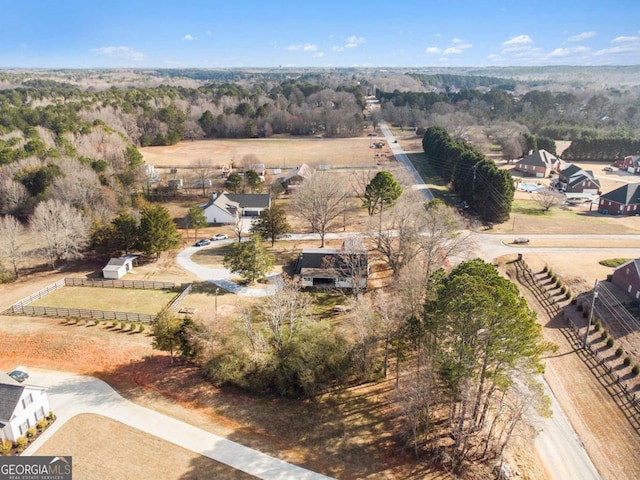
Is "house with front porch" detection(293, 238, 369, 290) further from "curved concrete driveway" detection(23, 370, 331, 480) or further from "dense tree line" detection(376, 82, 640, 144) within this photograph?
"dense tree line" detection(376, 82, 640, 144)

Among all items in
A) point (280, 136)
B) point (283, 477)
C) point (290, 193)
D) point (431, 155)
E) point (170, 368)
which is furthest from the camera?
point (280, 136)

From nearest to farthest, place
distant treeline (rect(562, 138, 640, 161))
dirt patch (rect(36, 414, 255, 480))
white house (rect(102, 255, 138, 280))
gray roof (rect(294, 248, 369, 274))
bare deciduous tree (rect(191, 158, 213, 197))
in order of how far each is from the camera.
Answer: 1. dirt patch (rect(36, 414, 255, 480))
2. gray roof (rect(294, 248, 369, 274))
3. white house (rect(102, 255, 138, 280))
4. bare deciduous tree (rect(191, 158, 213, 197))
5. distant treeline (rect(562, 138, 640, 161))

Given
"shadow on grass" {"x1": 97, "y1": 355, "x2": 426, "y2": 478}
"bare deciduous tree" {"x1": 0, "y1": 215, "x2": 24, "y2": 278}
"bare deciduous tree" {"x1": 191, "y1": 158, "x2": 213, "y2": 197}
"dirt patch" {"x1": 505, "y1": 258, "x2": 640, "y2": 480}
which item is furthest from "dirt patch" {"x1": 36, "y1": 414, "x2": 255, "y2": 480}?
"bare deciduous tree" {"x1": 191, "y1": 158, "x2": 213, "y2": 197}

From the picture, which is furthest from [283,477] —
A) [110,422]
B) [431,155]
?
[431,155]

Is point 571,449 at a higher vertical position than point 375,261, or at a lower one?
lower

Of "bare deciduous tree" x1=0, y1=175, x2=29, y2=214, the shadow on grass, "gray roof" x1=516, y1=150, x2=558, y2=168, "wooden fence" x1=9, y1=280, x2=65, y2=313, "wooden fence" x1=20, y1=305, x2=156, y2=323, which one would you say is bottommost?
the shadow on grass

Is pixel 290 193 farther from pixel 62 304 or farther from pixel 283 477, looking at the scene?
pixel 283 477
